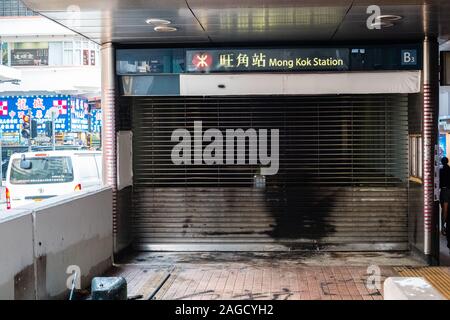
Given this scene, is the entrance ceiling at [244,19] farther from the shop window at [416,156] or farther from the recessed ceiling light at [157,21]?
the shop window at [416,156]

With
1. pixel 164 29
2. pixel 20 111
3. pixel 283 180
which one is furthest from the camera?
pixel 20 111

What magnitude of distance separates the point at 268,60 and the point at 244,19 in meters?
1.50

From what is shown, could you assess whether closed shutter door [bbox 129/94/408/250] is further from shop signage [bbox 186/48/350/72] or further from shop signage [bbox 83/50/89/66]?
shop signage [bbox 83/50/89/66]

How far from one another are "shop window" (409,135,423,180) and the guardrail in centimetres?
455

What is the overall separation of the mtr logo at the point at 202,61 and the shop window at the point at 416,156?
129 inches

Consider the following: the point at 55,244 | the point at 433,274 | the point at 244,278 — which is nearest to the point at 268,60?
the point at 244,278

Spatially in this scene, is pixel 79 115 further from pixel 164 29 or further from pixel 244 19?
pixel 244 19

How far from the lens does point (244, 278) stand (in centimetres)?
816

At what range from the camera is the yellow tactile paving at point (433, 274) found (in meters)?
7.48

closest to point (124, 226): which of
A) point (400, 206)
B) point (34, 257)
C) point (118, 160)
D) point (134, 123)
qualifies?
point (118, 160)

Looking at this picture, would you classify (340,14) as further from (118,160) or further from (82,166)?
(82,166)


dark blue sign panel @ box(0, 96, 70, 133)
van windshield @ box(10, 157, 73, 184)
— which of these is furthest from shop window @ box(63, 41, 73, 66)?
van windshield @ box(10, 157, 73, 184)
